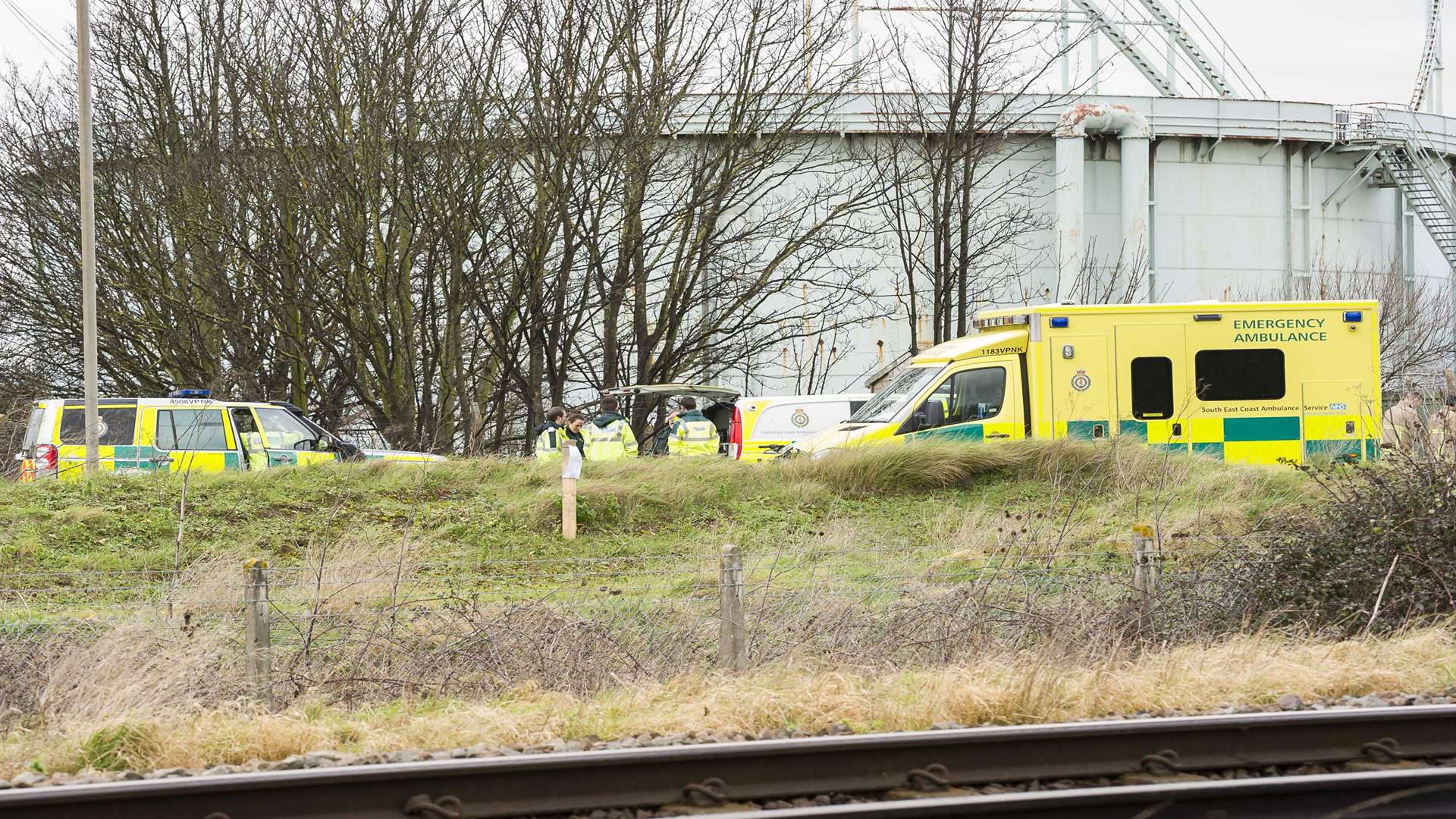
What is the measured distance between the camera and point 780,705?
6781 millimetres

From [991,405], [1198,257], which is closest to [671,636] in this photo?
[991,405]

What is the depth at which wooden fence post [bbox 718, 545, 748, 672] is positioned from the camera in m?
8.41

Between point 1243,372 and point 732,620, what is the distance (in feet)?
34.8

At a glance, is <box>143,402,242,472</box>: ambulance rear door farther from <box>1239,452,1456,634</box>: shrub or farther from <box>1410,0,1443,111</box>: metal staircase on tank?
<box>1410,0,1443,111</box>: metal staircase on tank

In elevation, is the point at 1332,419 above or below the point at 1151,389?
below

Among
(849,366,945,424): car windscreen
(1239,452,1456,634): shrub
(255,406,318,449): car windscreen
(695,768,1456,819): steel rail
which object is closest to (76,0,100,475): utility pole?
(255,406,318,449): car windscreen

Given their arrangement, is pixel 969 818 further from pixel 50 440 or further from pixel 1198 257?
pixel 1198 257

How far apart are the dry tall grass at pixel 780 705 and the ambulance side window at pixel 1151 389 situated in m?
8.81

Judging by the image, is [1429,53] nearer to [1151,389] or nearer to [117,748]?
[1151,389]

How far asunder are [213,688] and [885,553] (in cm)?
587

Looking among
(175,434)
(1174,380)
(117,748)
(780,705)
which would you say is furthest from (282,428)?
(780,705)

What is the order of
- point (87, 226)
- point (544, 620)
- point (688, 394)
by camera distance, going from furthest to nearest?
point (688, 394) < point (87, 226) < point (544, 620)

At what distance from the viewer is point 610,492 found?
45.2 feet

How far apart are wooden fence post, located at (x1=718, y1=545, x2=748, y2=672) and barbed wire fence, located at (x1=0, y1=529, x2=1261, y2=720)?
0.03ft
